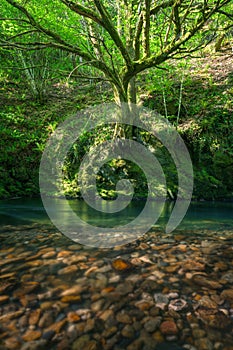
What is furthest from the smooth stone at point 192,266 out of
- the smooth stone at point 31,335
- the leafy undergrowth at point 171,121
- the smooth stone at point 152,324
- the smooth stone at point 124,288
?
the leafy undergrowth at point 171,121

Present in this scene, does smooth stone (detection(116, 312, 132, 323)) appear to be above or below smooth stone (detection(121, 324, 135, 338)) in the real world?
above

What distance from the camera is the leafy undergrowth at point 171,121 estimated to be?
7.41 metres

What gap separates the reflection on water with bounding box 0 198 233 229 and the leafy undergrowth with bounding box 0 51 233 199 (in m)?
0.68

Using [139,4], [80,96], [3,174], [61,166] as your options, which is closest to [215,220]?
[61,166]

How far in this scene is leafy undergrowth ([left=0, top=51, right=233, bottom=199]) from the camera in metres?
7.41

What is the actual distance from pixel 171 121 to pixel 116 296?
7.19 m

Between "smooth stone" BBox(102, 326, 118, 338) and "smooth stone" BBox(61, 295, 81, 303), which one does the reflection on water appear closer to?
"smooth stone" BBox(61, 295, 81, 303)

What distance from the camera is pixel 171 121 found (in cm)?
855

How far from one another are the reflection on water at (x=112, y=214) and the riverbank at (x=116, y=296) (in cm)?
139

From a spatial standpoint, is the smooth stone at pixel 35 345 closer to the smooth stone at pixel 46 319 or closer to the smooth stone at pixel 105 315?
the smooth stone at pixel 46 319

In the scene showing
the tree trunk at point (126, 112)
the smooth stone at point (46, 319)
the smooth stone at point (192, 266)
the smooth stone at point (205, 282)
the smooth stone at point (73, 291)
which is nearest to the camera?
the smooth stone at point (46, 319)

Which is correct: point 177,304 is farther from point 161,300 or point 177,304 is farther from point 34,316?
point 34,316

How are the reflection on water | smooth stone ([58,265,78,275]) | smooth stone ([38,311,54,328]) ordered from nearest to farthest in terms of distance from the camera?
smooth stone ([38,311,54,328]) → smooth stone ([58,265,78,275]) → the reflection on water

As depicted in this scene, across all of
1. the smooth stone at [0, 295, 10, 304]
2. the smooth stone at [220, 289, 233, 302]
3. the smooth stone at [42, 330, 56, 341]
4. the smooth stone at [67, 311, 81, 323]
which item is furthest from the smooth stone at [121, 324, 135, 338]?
the smooth stone at [0, 295, 10, 304]
